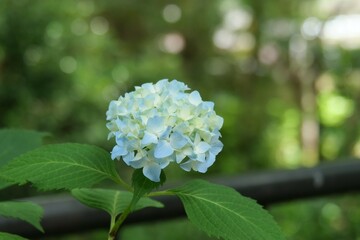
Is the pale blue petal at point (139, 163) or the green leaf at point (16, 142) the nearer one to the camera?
the pale blue petal at point (139, 163)

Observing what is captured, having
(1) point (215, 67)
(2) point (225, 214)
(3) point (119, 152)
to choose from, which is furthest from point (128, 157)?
(1) point (215, 67)

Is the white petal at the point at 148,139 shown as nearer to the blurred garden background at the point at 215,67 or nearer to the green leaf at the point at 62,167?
the green leaf at the point at 62,167

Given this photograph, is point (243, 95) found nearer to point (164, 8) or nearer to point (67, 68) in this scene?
point (164, 8)

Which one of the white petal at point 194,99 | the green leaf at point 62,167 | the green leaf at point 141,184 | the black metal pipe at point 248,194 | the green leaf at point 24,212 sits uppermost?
the white petal at point 194,99

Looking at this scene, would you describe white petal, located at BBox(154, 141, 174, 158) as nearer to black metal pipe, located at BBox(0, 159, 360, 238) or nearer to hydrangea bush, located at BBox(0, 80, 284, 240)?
hydrangea bush, located at BBox(0, 80, 284, 240)

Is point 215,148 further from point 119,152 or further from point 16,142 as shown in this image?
point 16,142

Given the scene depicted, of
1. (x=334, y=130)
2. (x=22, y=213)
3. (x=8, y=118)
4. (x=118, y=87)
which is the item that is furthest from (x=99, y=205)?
(x=334, y=130)

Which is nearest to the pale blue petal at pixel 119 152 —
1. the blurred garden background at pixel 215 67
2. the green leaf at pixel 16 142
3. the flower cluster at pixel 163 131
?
the flower cluster at pixel 163 131

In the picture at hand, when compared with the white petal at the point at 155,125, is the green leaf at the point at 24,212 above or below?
below
